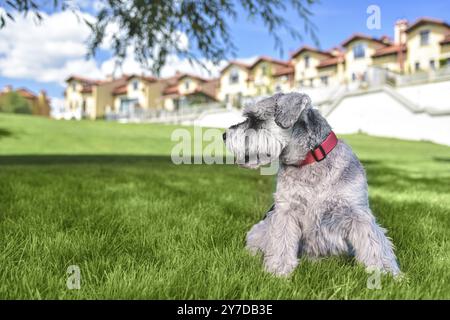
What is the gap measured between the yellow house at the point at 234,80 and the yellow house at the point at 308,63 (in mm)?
7973

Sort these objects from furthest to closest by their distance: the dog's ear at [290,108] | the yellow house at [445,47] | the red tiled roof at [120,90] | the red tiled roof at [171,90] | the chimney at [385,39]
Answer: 1. the red tiled roof at [120,90]
2. the red tiled roof at [171,90]
3. the chimney at [385,39]
4. the yellow house at [445,47]
5. the dog's ear at [290,108]

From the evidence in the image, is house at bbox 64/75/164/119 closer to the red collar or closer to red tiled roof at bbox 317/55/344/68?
red tiled roof at bbox 317/55/344/68

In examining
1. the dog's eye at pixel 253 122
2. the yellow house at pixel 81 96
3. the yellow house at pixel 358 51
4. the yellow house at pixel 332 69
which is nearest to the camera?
the dog's eye at pixel 253 122

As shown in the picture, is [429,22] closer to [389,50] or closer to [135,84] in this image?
[389,50]

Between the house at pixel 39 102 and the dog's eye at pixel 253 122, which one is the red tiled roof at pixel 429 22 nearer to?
the dog's eye at pixel 253 122

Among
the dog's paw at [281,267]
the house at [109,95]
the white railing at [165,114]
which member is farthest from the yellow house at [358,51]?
the dog's paw at [281,267]

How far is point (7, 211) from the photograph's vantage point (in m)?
5.06

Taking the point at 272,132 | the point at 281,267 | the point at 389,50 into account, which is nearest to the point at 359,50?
the point at 389,50

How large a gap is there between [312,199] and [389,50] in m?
54.5

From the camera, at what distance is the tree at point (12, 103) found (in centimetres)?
7999

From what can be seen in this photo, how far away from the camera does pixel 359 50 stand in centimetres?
5497

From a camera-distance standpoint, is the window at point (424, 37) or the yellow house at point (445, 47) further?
the window at point (424, 37)

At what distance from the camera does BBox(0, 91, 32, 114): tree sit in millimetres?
79988

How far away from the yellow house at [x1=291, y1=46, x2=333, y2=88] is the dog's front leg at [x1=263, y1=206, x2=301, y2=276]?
57.6 meters
